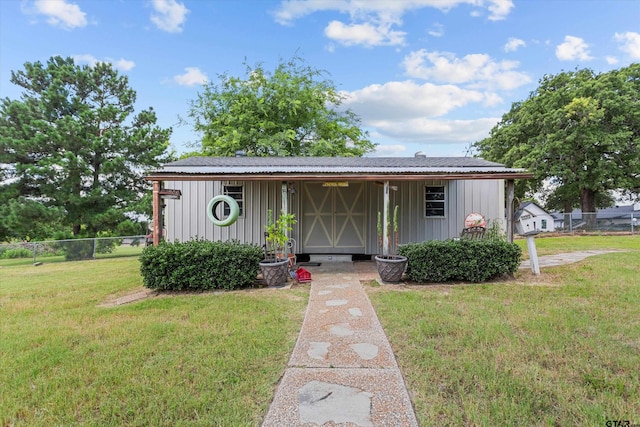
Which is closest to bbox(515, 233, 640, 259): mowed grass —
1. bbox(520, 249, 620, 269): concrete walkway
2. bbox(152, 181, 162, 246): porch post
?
bbox(520, 249, 620, 269): concrete walkway

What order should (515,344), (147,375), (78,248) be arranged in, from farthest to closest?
(78,248) → (515,344) → (147,375)

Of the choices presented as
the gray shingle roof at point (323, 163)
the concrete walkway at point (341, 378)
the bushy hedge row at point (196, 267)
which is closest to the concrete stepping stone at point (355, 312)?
the concrete walkway at point (341, 378)

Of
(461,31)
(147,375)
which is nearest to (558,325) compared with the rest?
(147,375)

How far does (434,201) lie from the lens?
27.5ft

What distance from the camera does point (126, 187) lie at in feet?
51.6

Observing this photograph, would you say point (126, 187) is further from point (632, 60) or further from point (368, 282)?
point (632, 60)

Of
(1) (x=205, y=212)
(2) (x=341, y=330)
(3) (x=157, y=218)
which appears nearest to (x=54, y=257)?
(1) (x=205, y=212)

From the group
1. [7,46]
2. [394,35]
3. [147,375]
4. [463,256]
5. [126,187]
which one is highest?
[394,35]

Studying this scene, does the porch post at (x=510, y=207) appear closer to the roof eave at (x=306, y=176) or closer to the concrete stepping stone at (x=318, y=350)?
the roof eave at (x=306, y=176)

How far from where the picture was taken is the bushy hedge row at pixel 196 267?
536 centimetres

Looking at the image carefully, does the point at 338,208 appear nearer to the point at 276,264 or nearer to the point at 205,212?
the point at 276,264

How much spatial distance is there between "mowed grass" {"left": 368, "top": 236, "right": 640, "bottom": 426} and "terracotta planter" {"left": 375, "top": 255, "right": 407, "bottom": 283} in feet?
1.34

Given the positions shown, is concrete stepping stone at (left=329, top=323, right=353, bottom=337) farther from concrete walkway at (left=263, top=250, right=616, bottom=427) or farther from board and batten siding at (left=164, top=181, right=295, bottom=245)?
board and batten siding at (left=164, top=181, right=295, bottom=245)

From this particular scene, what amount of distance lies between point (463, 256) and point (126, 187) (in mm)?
16411
